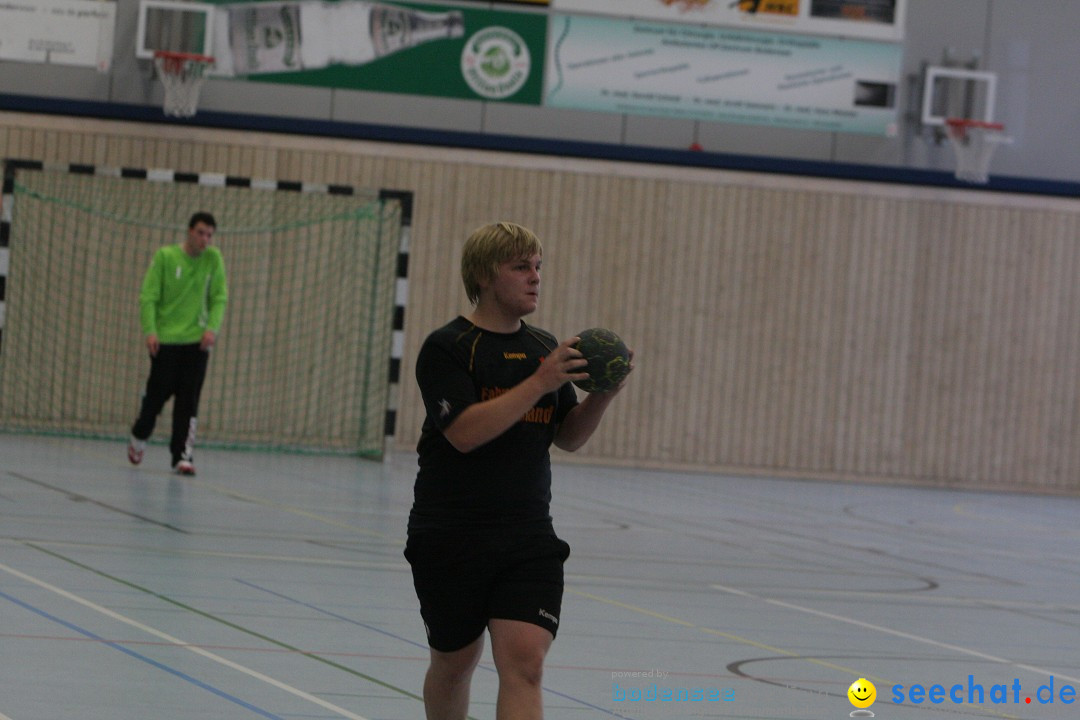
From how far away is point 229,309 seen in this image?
17125mm

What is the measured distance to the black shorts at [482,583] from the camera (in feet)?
11.9

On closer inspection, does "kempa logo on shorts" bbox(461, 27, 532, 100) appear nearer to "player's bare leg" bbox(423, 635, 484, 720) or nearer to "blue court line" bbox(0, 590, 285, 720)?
"blue court line" bbox(0, 590, 285, 720)

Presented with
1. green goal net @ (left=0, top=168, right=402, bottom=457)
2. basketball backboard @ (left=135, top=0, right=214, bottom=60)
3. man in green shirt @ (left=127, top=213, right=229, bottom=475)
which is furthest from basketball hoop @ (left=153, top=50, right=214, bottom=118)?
man in green shirt @ (left=127, top=213, right=229, bottom=475)

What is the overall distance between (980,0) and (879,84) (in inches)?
64.4

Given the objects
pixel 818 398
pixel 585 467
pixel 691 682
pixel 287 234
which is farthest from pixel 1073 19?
pixel 691 682

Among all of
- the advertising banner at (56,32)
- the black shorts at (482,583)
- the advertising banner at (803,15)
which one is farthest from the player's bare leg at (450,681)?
the advertising banner at (803,15)

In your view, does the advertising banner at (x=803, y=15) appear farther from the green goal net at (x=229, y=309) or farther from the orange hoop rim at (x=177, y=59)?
the orange hoop rim at (x=177, y=59)

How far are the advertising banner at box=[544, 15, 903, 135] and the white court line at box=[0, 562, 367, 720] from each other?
11808 millimetres

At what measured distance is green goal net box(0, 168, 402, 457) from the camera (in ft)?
54.7

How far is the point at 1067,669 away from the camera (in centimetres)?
634

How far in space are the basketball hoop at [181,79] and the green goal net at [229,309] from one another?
3.05 feet

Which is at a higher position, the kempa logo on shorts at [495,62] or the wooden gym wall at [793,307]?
the kempa logo on shorts at [495,62]

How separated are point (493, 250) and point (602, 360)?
407 millimetres

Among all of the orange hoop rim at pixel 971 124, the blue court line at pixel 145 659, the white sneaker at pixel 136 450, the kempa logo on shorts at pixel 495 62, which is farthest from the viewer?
the orange hoop rim at pixel 971 124
